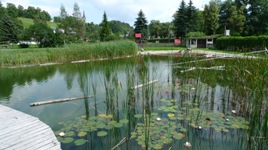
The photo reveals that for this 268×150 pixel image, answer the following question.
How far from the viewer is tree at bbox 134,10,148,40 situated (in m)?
30.7

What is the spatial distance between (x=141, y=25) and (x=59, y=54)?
21.6 m

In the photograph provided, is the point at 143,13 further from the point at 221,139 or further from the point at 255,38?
the point at 221,139

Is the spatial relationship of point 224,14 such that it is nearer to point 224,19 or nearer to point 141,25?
point 224,19

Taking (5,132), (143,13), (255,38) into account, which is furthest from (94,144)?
(143,13)

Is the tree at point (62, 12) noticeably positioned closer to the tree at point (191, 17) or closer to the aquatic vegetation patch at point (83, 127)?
the tree at point (191, 17)

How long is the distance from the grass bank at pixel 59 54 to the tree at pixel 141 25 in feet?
60.9

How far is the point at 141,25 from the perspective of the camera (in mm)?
31094

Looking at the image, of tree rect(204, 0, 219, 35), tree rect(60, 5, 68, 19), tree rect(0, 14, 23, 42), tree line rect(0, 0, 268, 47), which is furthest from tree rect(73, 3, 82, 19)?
tree rect(204, 0, 219, 35)

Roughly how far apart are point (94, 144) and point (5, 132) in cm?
110

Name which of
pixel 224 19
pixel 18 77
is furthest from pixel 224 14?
pixel 18 77

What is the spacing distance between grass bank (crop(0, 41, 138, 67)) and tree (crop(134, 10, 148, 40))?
18552 mm

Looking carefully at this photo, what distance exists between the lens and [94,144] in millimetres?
2672

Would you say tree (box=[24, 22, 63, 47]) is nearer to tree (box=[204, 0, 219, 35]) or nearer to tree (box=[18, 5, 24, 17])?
tree (box=[204, 0, 219, 35])

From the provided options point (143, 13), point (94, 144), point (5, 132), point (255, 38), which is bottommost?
point (94, 144)
